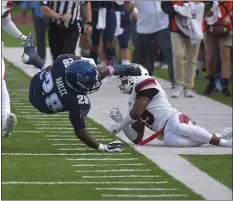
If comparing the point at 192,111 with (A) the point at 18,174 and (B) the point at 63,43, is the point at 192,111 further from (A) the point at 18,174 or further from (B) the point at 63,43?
(A) the point at 18,174

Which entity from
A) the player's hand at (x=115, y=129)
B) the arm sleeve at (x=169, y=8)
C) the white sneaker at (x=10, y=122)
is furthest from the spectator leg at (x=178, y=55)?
the white sneaker at (x=10, y=122)

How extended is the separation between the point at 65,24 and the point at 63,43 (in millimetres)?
269

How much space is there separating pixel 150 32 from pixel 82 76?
704 cm

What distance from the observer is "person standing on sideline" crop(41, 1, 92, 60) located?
15586 mm

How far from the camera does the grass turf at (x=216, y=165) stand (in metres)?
9.05

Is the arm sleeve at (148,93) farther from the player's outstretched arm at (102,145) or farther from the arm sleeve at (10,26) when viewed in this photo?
the arm sleeve at (10,26)

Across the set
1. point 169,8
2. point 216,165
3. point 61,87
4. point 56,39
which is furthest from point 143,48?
point 216,165

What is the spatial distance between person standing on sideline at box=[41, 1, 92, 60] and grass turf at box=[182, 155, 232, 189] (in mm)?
5387

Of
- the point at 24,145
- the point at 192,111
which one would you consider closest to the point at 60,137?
the point at 24,145

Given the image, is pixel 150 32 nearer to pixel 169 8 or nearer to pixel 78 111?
pixel 169 8

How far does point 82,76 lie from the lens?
403 inches

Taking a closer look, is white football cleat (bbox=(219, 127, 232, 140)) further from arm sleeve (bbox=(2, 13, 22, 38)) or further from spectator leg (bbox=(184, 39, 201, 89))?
spectator leg (bbox=(184, 39, 201, 89))

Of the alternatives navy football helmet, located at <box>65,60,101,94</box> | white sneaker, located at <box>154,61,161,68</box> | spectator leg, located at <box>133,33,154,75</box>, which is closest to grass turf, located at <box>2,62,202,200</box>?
navy football helmet, located at <box>65,60,101,94</box>

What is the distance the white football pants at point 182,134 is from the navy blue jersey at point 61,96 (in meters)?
0.96
